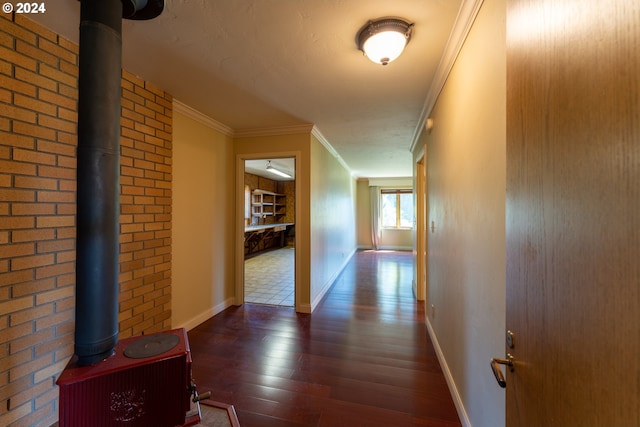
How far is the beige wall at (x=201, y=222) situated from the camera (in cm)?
264

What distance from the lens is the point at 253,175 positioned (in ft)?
26.5

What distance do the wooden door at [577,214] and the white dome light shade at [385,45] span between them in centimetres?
92

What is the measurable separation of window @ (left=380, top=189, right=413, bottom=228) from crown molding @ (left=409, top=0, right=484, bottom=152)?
6158mm

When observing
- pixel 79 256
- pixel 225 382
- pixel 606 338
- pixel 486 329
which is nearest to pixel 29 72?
pixel 79 256

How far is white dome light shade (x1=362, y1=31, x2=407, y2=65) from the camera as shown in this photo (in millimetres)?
1503

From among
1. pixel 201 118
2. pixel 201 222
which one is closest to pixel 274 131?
pixel 201 118

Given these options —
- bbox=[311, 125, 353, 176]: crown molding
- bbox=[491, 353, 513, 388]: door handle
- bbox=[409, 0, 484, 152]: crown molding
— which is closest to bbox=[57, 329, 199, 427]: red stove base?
bbox=[491, 353, 513, 388]: door handle

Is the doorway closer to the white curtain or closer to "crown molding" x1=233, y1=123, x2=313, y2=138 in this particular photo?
"crown molding" x1=233, y1=123, x2=313, y2=138

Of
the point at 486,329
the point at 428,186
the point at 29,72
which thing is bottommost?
the point at 486,329

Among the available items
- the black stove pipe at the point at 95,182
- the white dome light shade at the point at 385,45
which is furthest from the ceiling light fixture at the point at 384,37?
the black stove pipe at the point at 95,182

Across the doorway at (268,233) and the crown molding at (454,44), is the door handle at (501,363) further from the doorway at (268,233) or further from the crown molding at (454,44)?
the doorway at (268,233)

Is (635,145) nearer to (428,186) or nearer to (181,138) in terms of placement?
(428,186)

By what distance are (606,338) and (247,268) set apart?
586 centimetres

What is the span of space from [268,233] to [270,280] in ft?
12.4
